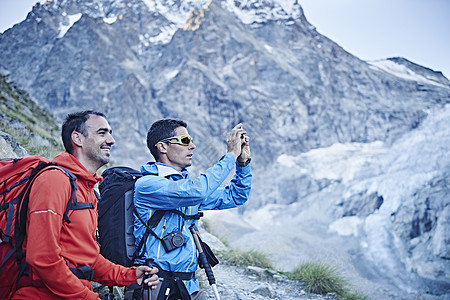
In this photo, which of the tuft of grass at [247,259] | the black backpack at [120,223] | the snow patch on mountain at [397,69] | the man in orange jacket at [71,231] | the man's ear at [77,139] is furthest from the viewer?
the snow patch on mountain at [397,69]

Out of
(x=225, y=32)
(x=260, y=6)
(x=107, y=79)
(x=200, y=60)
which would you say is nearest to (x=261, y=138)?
(x=200, y=60)

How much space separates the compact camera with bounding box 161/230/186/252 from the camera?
2.25 metres

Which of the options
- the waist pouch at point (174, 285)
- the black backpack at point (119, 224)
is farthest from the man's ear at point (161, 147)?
the waist pouch at point (174, 285)

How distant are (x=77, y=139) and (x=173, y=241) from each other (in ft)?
2.85

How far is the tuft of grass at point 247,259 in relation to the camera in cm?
717

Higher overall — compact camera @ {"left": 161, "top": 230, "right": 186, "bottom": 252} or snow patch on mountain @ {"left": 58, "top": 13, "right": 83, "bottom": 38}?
snow patch on mountain @ {"left": 58, "top": 13, "right": 83, "bottom": 38}

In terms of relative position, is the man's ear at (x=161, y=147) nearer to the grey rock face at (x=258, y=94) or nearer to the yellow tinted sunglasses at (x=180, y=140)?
the yellow tinted sunglasses at (x=180, y=140)

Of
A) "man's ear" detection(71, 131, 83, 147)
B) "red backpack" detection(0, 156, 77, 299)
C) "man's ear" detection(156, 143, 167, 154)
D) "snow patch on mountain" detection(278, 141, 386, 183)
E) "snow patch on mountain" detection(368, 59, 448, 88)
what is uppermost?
"snow patch on mountain" detection(368, 59, 448, 88)

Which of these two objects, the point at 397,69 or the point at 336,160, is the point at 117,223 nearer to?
the point at 336,160

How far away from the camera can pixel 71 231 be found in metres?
1.84

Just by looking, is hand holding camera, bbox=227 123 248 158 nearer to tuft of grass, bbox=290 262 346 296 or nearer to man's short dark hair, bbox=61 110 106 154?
man's short dark hair, bbox=61 110 106 154

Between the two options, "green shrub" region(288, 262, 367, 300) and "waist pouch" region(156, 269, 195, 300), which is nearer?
"waist pouch" region(156, 269, 195, 300)

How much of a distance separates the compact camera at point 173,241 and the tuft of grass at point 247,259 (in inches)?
202

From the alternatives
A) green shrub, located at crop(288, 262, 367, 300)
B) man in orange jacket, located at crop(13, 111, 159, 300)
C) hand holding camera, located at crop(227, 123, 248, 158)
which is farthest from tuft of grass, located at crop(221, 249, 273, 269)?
man in orange jacket, located at crop(13, 111, 159, 300)
